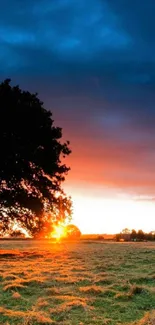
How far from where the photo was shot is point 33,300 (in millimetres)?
9953

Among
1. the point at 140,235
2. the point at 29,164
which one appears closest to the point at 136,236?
the point at 140,235

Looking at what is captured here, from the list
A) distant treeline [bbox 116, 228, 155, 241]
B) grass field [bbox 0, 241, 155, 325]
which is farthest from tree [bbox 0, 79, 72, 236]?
distant treeline [bbox 116, 228, 155, 241]

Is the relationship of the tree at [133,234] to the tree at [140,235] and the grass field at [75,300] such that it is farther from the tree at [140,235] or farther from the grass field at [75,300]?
the grass field at [75,300]

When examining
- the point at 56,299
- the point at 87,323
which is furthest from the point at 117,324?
the point at 56,299

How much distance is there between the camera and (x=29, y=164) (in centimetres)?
2820

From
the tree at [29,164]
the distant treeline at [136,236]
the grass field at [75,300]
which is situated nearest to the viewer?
the grass field at [75,300]

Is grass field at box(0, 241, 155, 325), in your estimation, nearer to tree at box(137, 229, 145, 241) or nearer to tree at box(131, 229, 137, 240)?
tree at box(137, 229, 145, 241)

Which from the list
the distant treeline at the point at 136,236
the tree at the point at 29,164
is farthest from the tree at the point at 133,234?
the tree at the point at 29,164

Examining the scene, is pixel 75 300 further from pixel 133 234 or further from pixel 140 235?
pixel 133 234

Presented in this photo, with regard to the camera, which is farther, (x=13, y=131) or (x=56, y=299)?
(x=13, y=131)

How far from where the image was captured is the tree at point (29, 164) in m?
27.2

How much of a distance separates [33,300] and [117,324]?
3166mm

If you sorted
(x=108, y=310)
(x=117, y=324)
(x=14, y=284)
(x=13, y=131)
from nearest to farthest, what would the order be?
(x=117, y=324)
(x=108, y=310)
(x=14, y=284)
(x=13, y=131)

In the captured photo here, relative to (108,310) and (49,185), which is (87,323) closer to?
(108,310)
